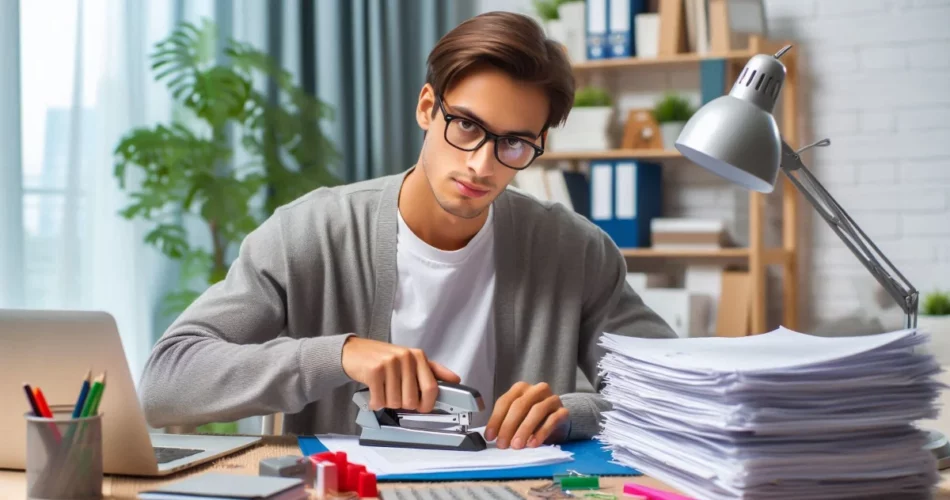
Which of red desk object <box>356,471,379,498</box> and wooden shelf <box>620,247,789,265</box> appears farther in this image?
wooden shelf <box>620,247,789,265</box>

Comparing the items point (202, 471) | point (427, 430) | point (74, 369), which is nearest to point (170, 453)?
point (202, 471)

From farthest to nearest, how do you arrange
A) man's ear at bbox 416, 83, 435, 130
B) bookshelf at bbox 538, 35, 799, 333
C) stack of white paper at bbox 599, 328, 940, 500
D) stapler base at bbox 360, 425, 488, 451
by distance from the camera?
bookshelf at bbox 538, 35, 799, 333 → man's ear at bbox 416, 83, 435, 130 → stapler base at bbox 360, 425, 488, 451 → stack of white paper at bbox 599, 328, 940, 500

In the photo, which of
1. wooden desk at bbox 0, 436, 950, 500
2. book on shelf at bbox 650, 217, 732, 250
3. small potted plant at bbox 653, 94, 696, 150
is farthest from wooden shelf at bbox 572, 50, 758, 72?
wooden desk at bbox 0, 436, 950, 500

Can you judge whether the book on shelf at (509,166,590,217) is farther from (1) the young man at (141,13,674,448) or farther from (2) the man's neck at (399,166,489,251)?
(2) the man's neck at (399,166,489,251)

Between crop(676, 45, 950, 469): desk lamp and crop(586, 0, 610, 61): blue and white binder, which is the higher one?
crop(586, 0, 610, 61): blue and white binder

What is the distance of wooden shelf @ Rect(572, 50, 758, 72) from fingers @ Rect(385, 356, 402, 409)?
99.6 inches

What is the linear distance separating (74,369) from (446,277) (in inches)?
28.5

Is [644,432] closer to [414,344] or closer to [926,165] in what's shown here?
[414,344]

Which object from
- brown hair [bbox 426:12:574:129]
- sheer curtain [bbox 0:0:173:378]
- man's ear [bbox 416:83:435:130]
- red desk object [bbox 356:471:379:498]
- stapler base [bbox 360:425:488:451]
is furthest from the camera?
sheer curtain [bbox 0:0:173:378]

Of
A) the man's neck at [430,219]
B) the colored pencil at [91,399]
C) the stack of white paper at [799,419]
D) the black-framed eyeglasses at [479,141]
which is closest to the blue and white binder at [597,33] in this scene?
the man's neck at [430,219]

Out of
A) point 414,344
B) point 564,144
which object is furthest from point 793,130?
point 414,344

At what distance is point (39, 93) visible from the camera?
8.92ft

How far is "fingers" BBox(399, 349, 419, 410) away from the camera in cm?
111

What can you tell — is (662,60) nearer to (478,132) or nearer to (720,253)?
(720,253)
